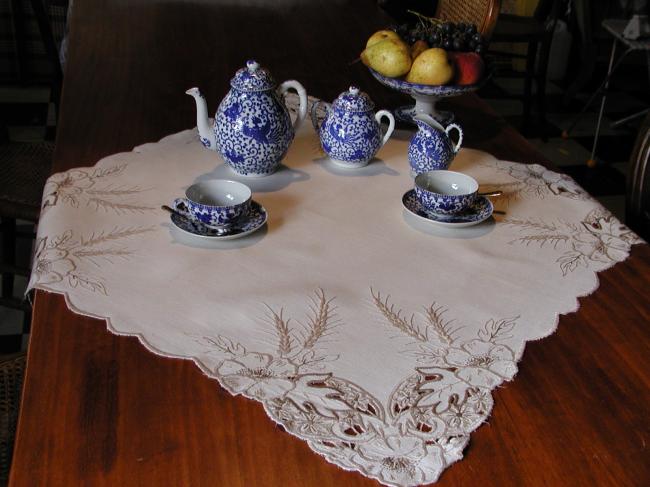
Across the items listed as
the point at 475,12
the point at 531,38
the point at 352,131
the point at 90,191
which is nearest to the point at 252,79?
the point at 352,131

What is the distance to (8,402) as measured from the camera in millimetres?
999

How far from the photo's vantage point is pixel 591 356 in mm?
772

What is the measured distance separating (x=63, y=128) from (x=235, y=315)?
0.64 metres

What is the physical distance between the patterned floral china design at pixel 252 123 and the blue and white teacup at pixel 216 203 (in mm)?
105

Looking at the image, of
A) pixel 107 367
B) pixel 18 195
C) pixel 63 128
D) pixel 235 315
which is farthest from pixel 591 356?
pixel 18 195

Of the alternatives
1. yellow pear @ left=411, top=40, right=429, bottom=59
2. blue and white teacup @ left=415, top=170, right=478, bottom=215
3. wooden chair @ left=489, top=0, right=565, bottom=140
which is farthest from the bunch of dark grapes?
wooden chair @ left=489, top=0, right=565, bottom=140

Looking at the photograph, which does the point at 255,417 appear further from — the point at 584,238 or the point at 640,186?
the point at 640,186

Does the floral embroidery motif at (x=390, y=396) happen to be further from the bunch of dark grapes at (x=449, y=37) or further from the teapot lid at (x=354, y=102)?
the bunch of dark grapes at (x=449, y=37)

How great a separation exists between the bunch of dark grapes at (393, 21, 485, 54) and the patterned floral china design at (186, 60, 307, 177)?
34 cm

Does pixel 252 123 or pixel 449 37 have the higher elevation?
pixel 449 37

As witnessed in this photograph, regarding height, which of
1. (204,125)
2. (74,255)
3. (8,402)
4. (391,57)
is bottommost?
(8,402)

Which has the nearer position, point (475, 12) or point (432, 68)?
point (432, 68)

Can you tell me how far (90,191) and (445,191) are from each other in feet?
1.70

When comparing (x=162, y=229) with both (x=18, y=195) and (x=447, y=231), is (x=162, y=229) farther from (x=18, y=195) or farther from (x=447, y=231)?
(x=18, y=195)
